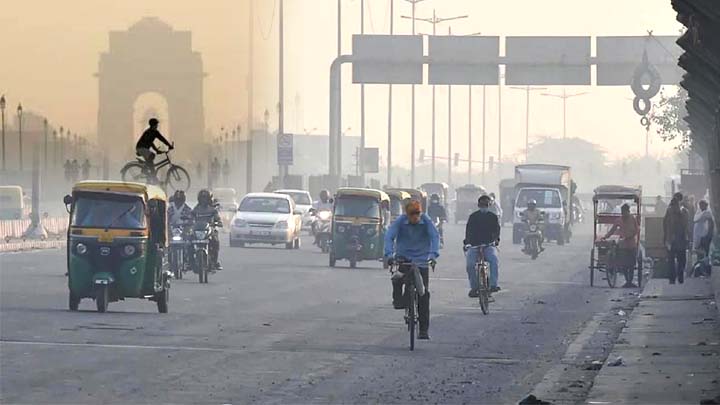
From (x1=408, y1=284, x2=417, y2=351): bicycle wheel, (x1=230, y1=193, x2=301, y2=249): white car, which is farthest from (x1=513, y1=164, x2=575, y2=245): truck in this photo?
(x1=408, y1=284, x2=417, y2=351): bicycle wheel

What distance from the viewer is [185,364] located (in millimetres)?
19266

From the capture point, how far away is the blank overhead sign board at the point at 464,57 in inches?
3529

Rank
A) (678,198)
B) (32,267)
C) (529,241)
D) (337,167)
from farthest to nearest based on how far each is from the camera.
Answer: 1. (337,167)
2. (529,241)
3. (32,267)
4. (678,198)

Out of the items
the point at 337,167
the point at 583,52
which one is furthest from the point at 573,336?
the point at 337,167

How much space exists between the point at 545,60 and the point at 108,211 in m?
64.0

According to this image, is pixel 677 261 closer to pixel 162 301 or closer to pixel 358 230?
pixel 358 230

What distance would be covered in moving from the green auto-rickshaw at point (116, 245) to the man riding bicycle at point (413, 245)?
18.2 feet

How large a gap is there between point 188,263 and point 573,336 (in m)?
14.9

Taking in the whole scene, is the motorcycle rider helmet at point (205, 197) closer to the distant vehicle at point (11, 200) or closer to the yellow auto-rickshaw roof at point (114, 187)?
the yellow auto-rickshaw roof at point (114, 187)

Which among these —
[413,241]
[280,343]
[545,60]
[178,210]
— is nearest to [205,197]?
[178,210]

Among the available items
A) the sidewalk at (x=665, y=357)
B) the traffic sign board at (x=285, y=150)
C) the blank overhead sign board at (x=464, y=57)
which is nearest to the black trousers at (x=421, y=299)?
the sidewalk at (x=665, y=357)

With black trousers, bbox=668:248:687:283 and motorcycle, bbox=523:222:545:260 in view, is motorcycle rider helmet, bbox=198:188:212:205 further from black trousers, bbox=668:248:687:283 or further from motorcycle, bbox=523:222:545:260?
motorcycle, bbox=523:222:545:260

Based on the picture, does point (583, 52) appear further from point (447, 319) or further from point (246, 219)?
point (447, 319)

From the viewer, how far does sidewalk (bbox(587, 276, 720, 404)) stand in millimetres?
16281
